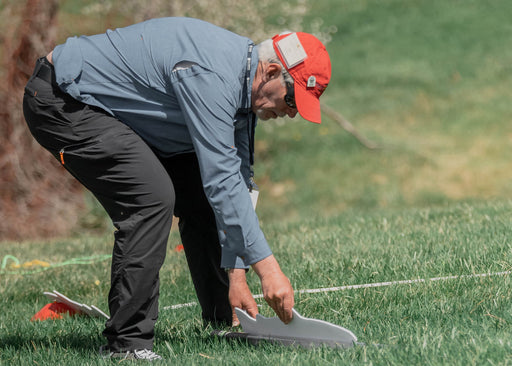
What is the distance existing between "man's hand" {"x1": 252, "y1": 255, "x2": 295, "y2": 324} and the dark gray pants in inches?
24.8

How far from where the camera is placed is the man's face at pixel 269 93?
3453mm

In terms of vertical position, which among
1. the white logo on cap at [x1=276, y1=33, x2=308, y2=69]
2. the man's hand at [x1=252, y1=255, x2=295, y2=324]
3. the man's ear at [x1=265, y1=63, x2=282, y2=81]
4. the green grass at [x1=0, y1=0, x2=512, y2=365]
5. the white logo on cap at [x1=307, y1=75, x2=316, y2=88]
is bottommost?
the green grass at [x1=0, y1=0, x2=512, y2=365]

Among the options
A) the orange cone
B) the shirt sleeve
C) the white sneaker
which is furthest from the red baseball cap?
the orange cone

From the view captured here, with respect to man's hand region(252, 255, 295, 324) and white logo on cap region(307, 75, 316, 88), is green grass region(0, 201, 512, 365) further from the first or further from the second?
white logo on cap region(307, 75, 316, 88)

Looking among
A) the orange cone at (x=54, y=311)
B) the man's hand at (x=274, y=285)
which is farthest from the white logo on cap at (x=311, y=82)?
the orange cone at (x=54, y=311)

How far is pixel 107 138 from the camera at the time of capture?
12.1 feet

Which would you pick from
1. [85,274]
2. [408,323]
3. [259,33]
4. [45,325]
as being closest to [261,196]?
[259,33]

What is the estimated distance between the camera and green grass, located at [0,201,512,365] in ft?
11.0

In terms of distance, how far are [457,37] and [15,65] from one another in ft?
40.0

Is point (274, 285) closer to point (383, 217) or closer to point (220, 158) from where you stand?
point (220, 158)

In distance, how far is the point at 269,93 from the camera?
138 inches

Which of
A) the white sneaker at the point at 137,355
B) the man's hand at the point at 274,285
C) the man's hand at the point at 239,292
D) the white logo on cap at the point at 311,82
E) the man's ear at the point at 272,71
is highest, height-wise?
the man's ear at the point at 272,71

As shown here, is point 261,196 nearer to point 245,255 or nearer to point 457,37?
point 457,37

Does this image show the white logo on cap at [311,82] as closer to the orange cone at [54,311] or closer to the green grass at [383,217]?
the green grass at [383,217]
